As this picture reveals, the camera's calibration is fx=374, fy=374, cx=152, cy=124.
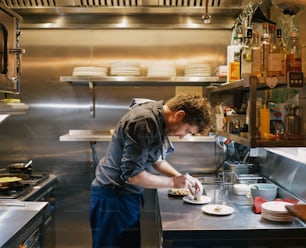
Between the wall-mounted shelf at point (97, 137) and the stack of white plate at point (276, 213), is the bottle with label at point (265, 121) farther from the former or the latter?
the wall-mounted shelf at point (97, 137)

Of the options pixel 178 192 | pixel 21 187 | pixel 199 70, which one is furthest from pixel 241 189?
pixel 21 187

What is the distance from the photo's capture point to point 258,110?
1873 mm

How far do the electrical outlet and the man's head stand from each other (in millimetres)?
470

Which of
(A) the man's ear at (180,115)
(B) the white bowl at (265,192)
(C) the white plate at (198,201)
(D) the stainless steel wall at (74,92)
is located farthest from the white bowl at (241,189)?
(D) the stainless steel wall at (74,92)

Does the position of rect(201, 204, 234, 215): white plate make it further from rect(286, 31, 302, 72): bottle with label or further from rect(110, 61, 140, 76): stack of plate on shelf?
rect(110, 61, 140, 76): stack of plate on shelf

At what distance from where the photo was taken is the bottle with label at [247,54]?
76.1 inches

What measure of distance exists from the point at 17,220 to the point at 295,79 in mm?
1372

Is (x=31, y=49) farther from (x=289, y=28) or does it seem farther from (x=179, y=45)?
(x=289, y=28)

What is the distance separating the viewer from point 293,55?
1.71 m

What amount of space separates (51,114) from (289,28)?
174cm

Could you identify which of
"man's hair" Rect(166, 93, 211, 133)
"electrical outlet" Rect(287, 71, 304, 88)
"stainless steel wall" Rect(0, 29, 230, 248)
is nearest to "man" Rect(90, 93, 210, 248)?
"man's hair" Rect(166, 93, 211, 133)

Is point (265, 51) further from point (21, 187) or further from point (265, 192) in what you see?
point (21, 187)

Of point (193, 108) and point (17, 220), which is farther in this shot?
point (193, 108)

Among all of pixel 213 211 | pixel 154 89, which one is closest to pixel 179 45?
pixel 154 89
